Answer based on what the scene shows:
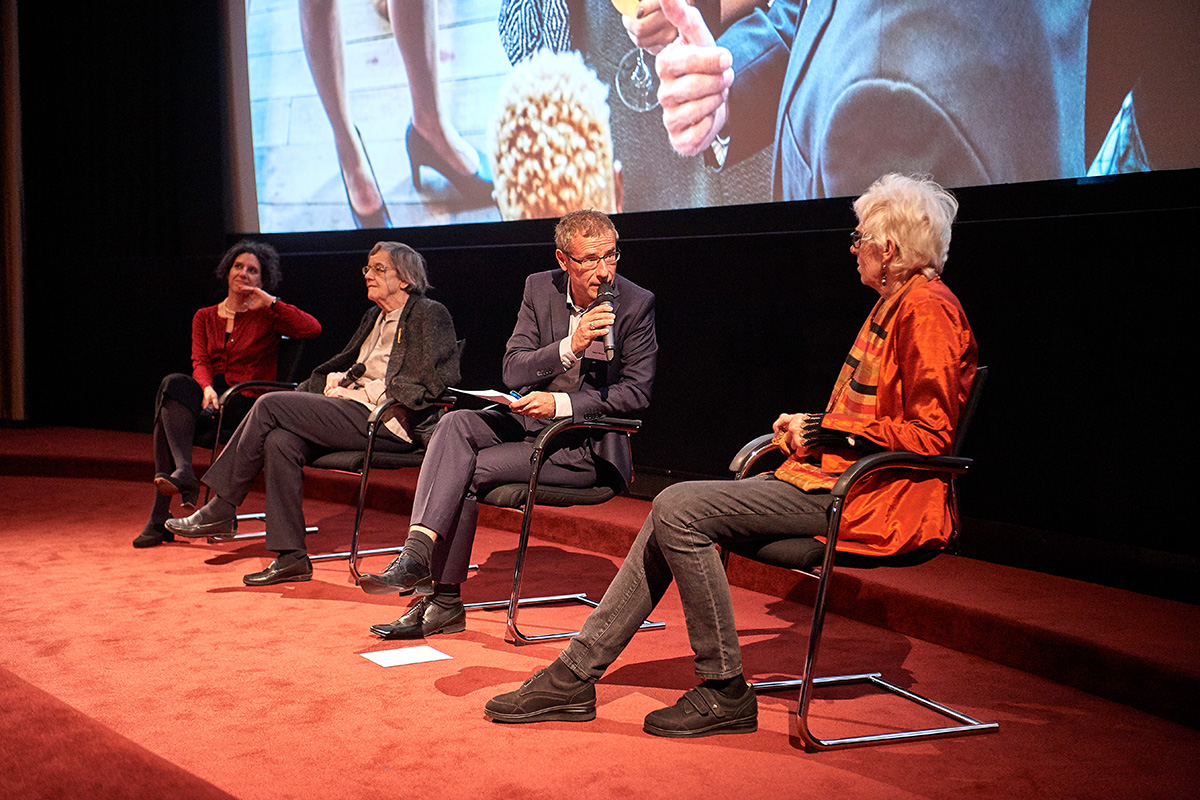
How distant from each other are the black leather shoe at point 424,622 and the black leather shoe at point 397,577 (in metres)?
0.13

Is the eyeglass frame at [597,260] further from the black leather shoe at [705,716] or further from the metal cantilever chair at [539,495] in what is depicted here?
the black leather shoe at [705,716]

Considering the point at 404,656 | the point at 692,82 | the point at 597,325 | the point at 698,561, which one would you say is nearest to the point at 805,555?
the point at 698,561

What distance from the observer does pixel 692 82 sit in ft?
14.3

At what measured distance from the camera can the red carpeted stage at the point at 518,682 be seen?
78.8 inches

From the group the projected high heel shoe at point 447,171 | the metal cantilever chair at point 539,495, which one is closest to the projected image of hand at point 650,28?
the projected high heel shoe at point 447,171

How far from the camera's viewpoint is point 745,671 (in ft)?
9.05

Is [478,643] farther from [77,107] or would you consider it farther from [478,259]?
[77,107]

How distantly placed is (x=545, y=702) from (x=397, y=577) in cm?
71

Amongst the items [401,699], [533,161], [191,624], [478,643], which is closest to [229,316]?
[533,161]

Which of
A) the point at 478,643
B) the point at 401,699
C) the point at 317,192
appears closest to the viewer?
the point at 401,699

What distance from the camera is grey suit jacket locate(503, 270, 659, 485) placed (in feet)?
10.1

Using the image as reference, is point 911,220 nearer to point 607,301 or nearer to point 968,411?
point 968,411

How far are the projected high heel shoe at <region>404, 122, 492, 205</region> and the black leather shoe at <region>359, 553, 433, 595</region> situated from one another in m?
2.68

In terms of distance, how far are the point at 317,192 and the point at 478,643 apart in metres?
3.87
